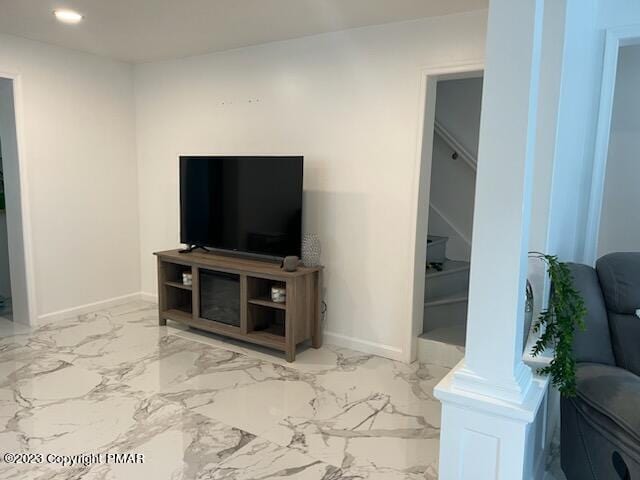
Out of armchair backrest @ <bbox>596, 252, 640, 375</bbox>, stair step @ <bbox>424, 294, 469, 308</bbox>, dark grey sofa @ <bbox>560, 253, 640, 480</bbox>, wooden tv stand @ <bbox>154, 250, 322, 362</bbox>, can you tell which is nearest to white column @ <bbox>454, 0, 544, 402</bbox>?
dark grey sofa @ <bbox>560, 253, 640, 480</bbox>

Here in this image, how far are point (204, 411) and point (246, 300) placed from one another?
999 mm

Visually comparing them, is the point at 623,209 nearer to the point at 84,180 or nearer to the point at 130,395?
the point at 130,395

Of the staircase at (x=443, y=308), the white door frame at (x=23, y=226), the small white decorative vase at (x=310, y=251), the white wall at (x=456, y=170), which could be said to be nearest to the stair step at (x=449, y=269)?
the staircase at (x=443, y=308)

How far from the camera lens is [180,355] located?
3.42 meters

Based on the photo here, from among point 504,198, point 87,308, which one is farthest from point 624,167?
point 87,308

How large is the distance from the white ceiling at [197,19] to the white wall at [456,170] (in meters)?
1.59

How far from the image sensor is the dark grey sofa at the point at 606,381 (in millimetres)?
1484

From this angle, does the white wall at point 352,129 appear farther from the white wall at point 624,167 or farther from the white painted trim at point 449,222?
the white painted trim at point 449,222

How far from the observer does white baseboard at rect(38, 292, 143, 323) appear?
4074 mm

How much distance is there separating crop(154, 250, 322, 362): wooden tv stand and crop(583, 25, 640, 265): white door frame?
1801mm

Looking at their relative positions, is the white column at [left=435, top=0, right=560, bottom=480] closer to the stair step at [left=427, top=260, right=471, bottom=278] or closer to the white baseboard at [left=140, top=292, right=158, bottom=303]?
the stair step at [left=427, top=260, right=471, bottom=278]

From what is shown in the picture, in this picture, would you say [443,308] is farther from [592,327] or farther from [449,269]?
[592,327]

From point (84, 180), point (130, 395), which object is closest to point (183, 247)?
point (84, 180)

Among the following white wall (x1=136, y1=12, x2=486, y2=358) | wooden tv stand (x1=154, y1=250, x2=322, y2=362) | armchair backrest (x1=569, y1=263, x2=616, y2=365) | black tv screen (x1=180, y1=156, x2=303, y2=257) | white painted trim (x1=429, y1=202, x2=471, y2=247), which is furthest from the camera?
white painted trim (x1=429, y1=202, x2=471, y2=247)
